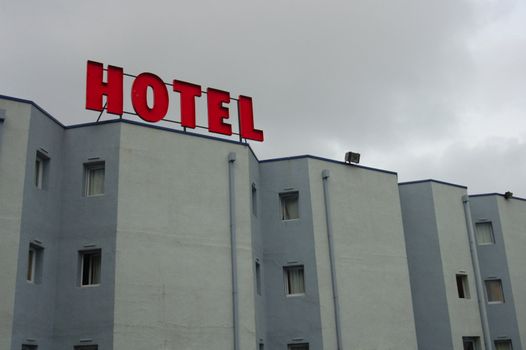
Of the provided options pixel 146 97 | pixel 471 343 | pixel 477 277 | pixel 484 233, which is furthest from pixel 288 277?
pixel 484 233

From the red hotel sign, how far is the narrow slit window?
16.9m

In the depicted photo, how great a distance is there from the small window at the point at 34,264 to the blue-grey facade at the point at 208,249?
81 mm

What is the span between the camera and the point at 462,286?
44938 mm

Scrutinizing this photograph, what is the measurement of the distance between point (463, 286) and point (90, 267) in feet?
83.0

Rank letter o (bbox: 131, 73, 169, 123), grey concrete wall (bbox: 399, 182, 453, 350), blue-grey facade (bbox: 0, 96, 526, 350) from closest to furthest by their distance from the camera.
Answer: blue-grey facade (bbox: 0, 96, 526, 350), letter o (bbox: 131, 73, 169, 123), grey concrete wall (bbox: 399, 182, 453, 350)

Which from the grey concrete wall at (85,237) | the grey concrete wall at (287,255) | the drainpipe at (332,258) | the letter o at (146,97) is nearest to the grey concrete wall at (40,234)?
the grey concrete wall at (85,237)

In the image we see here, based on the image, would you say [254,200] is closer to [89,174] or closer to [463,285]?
[89,174]

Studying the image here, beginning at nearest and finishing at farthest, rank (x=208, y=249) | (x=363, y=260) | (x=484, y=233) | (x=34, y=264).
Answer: (x=34, y=264) < (x=208, y=249) < (x=363, y=260) < (x=484, y=233)

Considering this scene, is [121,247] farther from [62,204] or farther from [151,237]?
[62,204]

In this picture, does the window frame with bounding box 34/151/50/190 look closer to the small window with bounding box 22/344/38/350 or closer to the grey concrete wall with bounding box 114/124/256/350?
the grey concrete wall with bounding box 114/124/256/350

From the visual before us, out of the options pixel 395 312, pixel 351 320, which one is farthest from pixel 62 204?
pixel 395 312

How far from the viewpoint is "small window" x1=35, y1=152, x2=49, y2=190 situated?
32625mm

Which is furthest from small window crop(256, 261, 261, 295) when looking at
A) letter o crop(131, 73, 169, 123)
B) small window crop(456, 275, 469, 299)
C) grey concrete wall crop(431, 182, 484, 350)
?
small window crop(456, 275, 469, 299)

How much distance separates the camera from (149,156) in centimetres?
3488
